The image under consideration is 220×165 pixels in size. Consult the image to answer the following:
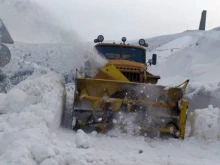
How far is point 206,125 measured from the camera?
6715 mm

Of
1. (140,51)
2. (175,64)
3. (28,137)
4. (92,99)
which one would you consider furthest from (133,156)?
(175,64)

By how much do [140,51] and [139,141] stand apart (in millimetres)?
3675

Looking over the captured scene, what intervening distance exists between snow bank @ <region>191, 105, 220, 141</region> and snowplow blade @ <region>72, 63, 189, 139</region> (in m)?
0.34

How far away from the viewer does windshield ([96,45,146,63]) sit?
29.9 feet

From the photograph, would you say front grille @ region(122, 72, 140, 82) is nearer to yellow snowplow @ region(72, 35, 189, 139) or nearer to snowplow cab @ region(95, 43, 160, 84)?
snowplow cab @ region(95, 43, 160, 84)

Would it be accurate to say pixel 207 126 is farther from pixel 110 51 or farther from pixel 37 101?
pixel 110 51

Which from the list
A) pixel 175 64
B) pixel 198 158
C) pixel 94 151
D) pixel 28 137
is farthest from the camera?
pixel 175 64

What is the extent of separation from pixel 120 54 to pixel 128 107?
8.78ft

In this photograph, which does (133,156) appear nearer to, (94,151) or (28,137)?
(94,151)

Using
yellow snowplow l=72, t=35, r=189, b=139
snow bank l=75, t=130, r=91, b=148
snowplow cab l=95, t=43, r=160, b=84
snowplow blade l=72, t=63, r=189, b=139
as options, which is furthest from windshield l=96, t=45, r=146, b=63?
snow bank l=75, t=130, r=91, b=148

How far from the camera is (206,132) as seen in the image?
668 cm

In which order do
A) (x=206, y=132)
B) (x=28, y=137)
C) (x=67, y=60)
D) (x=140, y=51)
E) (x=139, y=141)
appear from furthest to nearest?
(x=67, y=60) → (x=140, y=51) → (x=206, y=132) → (x=139, y=141) → (x=28, y=137)

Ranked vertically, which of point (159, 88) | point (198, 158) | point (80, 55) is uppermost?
point (80, 55)

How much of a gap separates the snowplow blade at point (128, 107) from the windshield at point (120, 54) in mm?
2034
